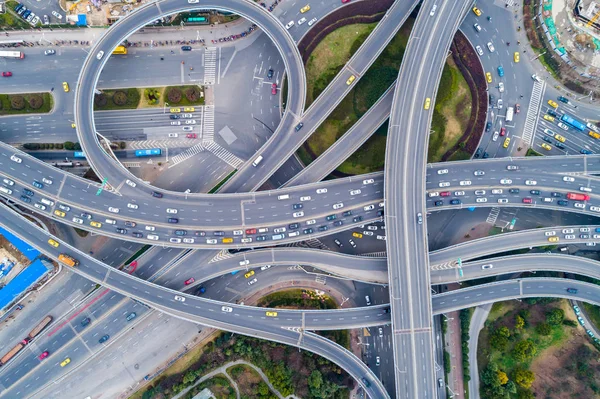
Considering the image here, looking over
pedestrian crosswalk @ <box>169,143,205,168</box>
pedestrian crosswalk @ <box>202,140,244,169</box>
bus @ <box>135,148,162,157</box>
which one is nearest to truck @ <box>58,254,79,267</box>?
bus @ <box>135,148,162,157</box>

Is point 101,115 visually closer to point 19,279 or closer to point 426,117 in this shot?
point 19,279

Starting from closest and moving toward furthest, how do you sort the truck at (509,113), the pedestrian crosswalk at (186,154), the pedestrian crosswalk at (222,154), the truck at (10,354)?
the truck at (10,354) < the truck at (509,113) < the pedestrian crosswalk at (186,154) < the pedestrian crosswalk at (222,154)

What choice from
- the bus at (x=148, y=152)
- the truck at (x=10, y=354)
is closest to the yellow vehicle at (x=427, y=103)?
the bus at (x=148, y=152)

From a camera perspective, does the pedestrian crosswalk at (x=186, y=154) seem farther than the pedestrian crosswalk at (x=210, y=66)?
No

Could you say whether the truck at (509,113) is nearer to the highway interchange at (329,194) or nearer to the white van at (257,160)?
the highway interchange at (329,194)

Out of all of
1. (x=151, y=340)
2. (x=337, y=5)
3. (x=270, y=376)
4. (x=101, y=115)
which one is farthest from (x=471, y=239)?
(x=101, y=115)

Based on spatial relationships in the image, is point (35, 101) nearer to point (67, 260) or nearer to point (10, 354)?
point (67, 260)
